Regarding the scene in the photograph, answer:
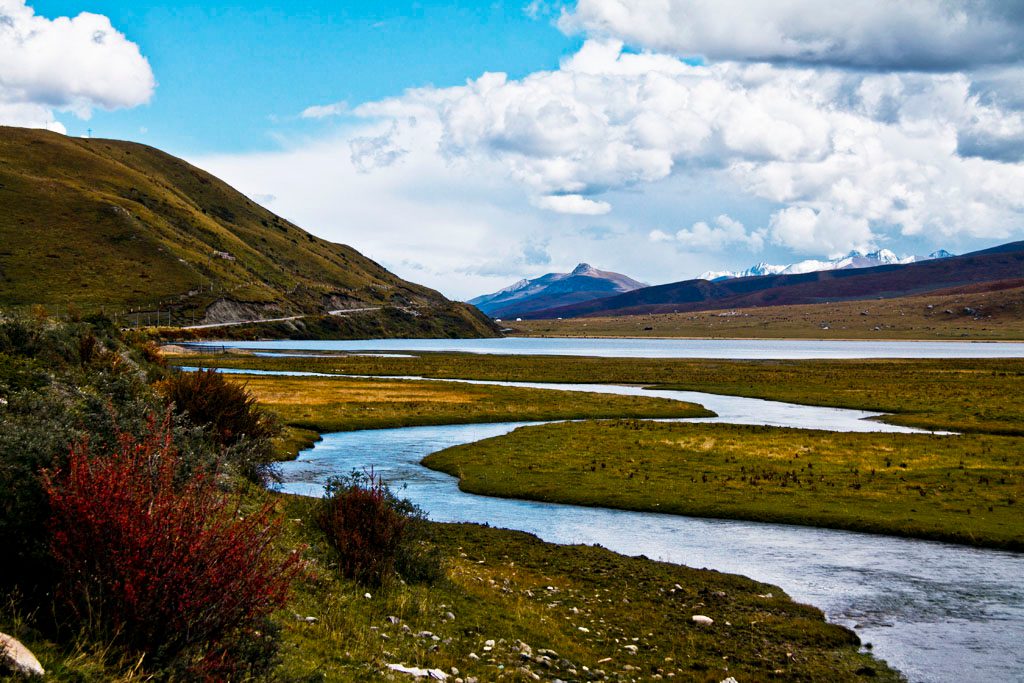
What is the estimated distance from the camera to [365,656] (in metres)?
13.2

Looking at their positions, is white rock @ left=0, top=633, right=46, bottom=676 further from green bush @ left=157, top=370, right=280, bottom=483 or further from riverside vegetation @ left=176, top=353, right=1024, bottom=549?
riverside vegetation @ left=176, top=353, right=1024, bottom=549

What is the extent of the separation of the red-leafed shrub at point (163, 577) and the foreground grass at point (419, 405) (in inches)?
1464

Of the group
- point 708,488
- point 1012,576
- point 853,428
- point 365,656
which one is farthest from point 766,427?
point 365,656

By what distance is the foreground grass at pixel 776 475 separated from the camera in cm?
3088

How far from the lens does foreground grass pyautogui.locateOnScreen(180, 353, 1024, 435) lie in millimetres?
66625

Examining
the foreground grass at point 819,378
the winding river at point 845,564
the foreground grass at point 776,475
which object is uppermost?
the foreground grass at point 819,378

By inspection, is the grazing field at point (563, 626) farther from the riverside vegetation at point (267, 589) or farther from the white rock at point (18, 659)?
the white rock at point (18, 659)

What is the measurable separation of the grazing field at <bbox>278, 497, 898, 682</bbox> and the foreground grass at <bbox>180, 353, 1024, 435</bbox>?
4473cm

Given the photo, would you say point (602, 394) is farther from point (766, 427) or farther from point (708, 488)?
point (708, 488)

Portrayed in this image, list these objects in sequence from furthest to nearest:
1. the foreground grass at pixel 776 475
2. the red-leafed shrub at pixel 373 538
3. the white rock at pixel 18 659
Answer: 1. the foreground grass at pixel 776 475
2. the red-leafed shrub at pixel 373 538
3. the white rock at pixel 18 659

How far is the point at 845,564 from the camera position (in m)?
25.3

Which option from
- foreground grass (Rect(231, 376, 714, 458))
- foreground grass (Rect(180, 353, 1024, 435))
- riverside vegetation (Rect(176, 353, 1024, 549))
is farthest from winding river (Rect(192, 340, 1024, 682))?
foreground grass (Rect(180, 353, 1024, 435))

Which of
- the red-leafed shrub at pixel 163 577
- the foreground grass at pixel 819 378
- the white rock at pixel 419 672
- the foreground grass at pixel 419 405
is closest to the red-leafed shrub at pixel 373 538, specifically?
the white rock at pixel 419 672

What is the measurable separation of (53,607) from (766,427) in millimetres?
50779
